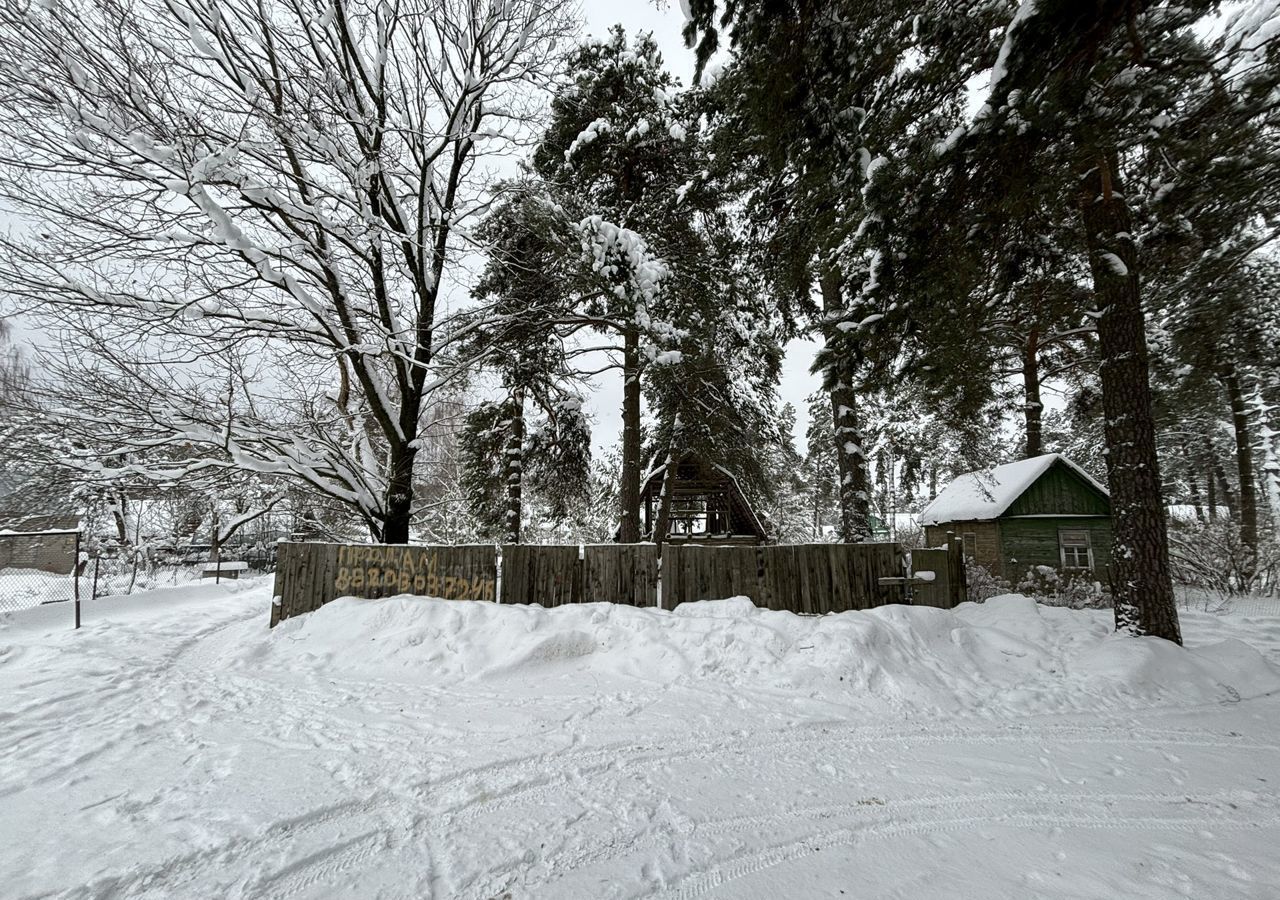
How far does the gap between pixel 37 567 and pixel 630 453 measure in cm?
1021

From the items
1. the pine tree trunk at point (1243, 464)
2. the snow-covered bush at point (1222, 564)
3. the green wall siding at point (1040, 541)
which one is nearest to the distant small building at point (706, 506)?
the green wall siding at point (1040, 541)

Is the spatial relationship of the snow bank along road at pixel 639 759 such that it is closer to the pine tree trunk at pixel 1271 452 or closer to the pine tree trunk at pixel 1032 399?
the pine tree trunk at pixel 1032 399

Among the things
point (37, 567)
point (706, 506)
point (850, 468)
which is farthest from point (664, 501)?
point (37, 567)

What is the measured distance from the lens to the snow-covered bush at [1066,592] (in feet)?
35.3

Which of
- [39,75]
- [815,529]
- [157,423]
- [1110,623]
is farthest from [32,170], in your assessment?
[815,529]

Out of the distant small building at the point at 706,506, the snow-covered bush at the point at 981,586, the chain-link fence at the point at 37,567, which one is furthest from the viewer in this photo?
the distant small building at the point at 706,506

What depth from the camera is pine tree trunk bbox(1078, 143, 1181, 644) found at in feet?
18.4

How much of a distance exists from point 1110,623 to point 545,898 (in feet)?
25.7

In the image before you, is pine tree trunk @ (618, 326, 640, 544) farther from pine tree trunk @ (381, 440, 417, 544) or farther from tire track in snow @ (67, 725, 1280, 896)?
Answer: tire track in snow @ (67, 725, 1280, 896)

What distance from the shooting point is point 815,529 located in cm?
3434

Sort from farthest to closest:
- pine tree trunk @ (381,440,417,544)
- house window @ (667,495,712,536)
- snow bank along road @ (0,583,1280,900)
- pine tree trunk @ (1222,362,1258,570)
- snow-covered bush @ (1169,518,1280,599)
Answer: house window @ (667,495,712,536) < pine tree trunk @ (1222,362,1258,570) < snow-covered bush @ (1169,518,1280,599) < pine tree trunk @ (381,440,417,544) < snow bank along road @ (0,583,1280,900)

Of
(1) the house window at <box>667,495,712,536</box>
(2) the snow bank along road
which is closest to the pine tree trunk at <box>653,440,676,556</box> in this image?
(1) the house window at <box>667,495,712,536</box>

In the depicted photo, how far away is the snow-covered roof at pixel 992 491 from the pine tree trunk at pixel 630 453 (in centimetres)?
935

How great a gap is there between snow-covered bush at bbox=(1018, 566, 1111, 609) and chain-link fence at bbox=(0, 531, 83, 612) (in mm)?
18162
